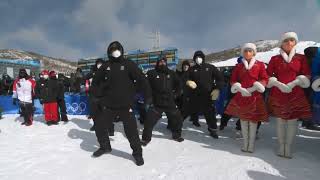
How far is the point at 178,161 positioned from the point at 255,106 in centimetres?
165

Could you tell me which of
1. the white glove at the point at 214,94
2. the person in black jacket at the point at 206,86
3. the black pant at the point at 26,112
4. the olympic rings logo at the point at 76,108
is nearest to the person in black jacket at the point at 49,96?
the black pant at the point at 26,112

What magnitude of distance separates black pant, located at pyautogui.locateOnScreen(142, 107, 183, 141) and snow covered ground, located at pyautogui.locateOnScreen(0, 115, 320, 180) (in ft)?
0.76

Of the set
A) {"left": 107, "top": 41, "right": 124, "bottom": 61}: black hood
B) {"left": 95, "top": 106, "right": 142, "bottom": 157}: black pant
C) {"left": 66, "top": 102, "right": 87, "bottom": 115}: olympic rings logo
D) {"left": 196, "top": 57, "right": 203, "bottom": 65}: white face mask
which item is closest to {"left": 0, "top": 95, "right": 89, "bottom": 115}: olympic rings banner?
{"left": 66, "top": 102, "right": 87, "bottom": 115}: olympic rings logo

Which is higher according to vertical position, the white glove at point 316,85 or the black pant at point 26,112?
the white glove at point 316,85

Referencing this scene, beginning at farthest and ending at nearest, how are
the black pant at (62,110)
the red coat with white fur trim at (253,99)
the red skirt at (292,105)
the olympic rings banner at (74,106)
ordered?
the olympic rings banner at (74,106) < the black pant at (62,110) < the red coat with white fur trim at (253,99) < the red skirt at (292,105)

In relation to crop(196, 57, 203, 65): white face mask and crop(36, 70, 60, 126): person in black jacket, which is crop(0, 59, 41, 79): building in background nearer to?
crop(36, 70, 60, 126): person in black jacket

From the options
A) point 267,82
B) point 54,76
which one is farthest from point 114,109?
point 54,76

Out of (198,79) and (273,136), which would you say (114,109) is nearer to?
(198,79)

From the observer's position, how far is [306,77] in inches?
189

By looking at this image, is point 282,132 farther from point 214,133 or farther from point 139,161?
point 139,161

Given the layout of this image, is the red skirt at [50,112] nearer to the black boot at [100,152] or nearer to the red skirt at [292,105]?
the black boot at [100,152]

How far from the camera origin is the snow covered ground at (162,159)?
14.9ft

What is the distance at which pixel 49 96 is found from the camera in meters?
9.67

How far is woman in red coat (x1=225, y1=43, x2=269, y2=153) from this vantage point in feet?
17.6
